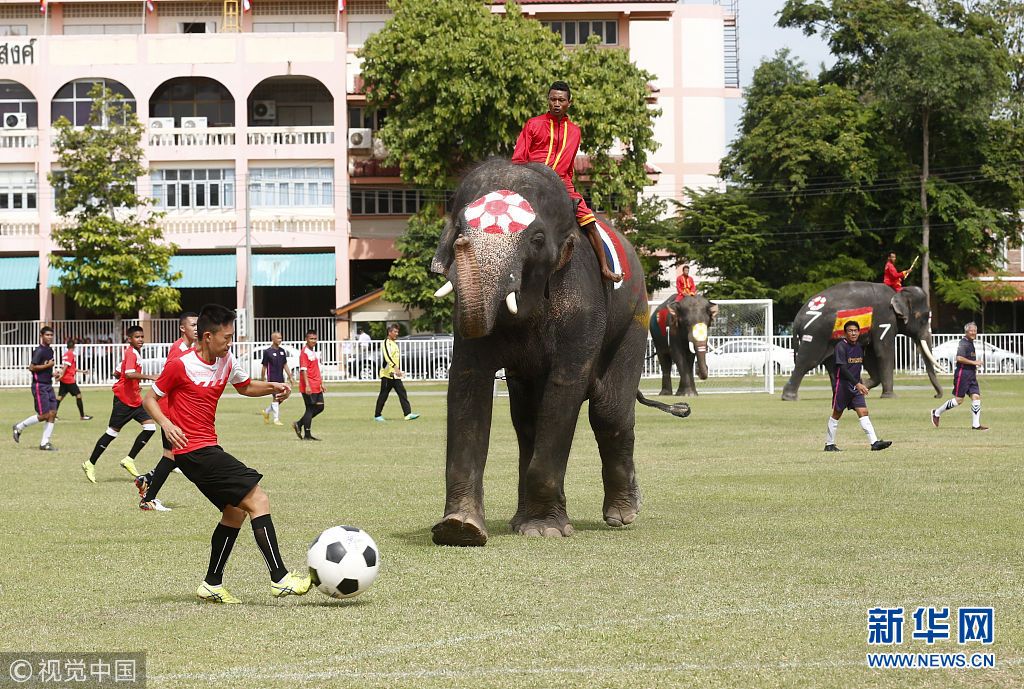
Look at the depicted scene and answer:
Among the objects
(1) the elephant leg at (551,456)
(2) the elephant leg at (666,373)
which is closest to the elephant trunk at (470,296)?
(1) the elephant leg at (551,456)

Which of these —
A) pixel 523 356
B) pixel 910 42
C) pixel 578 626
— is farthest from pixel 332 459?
pixel 910 42

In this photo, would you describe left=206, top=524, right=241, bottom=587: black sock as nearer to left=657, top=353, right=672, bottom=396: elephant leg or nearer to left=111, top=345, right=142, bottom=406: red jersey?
left=111, top=345, right=142, bottom=406: red jersey

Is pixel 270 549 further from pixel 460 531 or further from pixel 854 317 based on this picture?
pixel 854 317

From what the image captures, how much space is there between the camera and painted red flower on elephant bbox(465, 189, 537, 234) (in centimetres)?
1051

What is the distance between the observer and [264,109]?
60562mm

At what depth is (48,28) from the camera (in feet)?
205

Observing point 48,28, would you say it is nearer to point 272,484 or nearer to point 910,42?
point 910,42

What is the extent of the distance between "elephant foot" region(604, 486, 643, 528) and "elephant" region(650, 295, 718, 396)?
2431 cm

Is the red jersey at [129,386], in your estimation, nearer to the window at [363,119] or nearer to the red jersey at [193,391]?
the red jersey at [193,391]

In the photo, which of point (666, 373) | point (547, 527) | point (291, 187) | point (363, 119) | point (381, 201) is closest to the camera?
point (547, 527)

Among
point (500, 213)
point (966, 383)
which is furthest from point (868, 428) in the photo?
point (500, 213)

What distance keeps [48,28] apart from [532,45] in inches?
890
